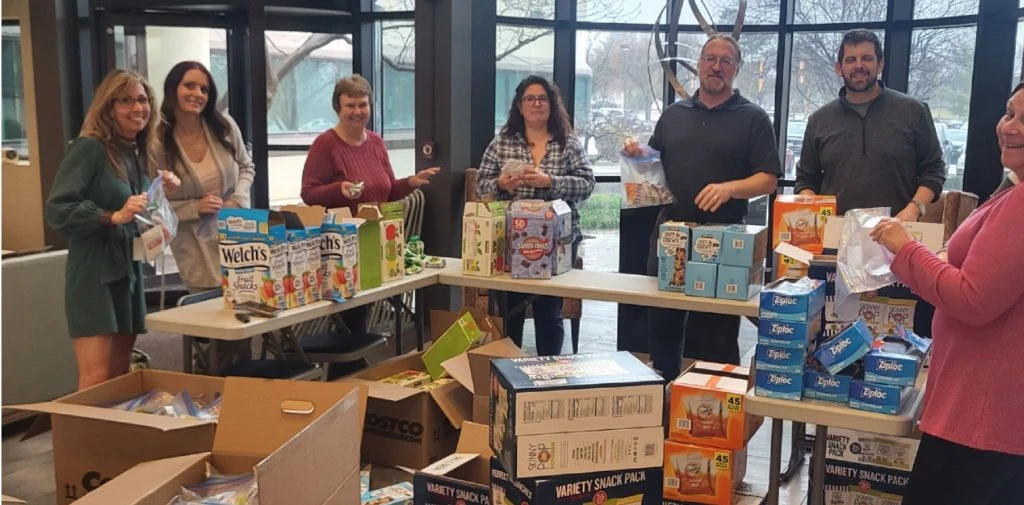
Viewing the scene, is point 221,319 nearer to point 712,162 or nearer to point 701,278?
point 701,278

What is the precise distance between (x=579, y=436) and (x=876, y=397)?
744 mm

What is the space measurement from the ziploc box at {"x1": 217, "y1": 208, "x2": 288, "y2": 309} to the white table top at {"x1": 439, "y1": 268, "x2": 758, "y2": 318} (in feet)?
2.86

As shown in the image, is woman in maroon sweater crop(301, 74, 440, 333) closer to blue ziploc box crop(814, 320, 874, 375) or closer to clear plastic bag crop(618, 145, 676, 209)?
clear plastic bag crop(618, 145, 676, 209)

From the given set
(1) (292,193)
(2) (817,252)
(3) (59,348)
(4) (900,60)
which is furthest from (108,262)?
(4) (900,60)

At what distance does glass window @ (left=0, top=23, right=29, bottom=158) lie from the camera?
639 cm

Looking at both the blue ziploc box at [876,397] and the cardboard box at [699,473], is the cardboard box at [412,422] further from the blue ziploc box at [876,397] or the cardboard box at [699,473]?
the blue ziploc box at [876,397]

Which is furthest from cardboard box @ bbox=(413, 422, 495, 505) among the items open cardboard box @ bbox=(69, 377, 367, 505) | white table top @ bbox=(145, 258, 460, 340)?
white table top @ bbox=(145, 258, 460, 340)

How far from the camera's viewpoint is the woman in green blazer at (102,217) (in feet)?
9.45

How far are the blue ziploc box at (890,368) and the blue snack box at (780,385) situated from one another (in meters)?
0.15

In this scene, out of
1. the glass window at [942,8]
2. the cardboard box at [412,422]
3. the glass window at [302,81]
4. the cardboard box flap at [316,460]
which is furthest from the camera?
the glass window at [302,81]

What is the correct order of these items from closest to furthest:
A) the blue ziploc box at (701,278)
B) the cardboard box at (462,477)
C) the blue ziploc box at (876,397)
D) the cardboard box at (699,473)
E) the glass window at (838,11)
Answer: the blue ziploc box at (876,397), the cardboard box at (462,477), the cardboard box at (699,473), the blue ziploc box at (701,278), the glass window at (838,11)

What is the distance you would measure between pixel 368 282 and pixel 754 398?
5.38 feet

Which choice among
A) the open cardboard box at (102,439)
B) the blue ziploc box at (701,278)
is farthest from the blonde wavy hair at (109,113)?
the blue ziploc box at (701,278)

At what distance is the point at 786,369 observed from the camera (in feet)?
6.64
